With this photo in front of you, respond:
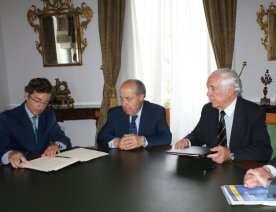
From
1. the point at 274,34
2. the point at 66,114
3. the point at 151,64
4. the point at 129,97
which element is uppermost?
the point at 274,34

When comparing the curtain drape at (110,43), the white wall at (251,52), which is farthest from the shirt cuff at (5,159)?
the white wall at (251,52)

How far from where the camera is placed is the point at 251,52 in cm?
474

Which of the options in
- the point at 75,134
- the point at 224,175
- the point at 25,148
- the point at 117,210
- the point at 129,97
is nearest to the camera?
the point at 117,210

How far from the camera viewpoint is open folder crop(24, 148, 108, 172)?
1.85m

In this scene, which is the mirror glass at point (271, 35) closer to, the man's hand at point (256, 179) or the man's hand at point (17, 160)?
the man's hand at point (256, 179)

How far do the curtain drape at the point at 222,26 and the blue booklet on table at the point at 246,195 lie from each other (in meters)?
3.42

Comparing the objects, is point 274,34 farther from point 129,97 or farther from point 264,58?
point 129,97

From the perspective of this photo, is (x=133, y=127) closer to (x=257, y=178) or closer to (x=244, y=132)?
(x=244, y=132)

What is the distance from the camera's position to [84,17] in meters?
4.89

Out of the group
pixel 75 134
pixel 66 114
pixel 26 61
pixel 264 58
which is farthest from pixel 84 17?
pixel 264 58

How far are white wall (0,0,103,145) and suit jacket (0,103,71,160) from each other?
253 centimetres

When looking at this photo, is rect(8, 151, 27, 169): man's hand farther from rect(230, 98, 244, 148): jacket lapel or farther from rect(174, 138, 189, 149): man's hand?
rect(230, 98, 244, 148): jacket lapel

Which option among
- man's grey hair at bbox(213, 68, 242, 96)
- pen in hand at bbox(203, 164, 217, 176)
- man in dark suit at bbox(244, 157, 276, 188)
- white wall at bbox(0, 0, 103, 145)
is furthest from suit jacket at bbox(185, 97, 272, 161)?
white wall at bbox(0, 0, 103, 145)

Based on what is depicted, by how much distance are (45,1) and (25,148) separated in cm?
332
